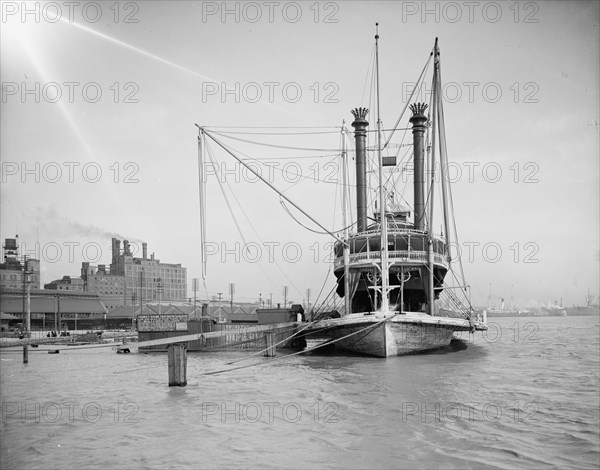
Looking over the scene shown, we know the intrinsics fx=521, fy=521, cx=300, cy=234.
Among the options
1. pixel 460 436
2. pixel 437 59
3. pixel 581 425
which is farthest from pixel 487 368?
pixel 437 59

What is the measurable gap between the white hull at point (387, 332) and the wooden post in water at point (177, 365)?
9.80 metres

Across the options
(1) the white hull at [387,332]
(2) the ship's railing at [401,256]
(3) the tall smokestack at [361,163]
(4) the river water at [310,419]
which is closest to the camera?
(4) the river water at [310,419]

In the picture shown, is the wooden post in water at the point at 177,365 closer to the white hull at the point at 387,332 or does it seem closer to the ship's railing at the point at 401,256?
the white hull at the point at 387,332

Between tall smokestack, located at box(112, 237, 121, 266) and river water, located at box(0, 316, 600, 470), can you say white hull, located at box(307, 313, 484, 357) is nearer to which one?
river water, located at box(0, 316, 600, 470)

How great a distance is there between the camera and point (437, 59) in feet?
107

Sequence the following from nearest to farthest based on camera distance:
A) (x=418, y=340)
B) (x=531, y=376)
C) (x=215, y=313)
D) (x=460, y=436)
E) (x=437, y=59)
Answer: (x=460, y=436) < (x=531, y=376) < (x=418, y=340) < (x=437, y=59) < (x=215, y=313)

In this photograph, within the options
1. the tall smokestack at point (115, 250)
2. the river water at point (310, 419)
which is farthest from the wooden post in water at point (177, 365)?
the tall smokestack at point (115, 250)

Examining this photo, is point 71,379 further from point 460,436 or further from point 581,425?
point 581,425

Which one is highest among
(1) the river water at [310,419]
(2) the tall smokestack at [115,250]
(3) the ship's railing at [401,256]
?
(2) the tall smokestack at [115,250]

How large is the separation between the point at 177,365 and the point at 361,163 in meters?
25.0

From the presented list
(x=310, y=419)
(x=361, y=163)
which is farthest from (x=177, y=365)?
(x=361, y=163)

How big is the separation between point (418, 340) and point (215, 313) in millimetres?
58334

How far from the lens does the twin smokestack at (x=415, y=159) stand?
132 feet

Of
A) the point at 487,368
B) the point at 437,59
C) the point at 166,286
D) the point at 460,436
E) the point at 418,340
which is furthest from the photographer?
the point at 166,286
